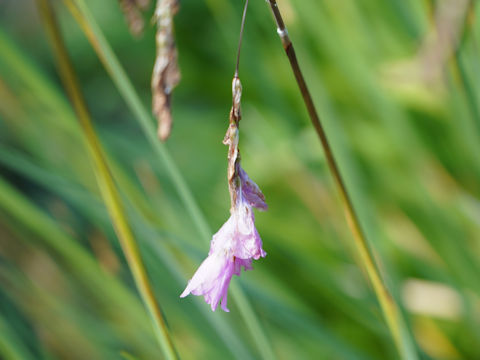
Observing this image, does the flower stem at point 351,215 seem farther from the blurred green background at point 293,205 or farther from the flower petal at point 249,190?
the blurred green background at point 293,205

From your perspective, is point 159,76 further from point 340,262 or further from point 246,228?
point 340,262

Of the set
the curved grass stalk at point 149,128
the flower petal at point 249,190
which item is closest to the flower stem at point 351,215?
the flower petal at point 249,190

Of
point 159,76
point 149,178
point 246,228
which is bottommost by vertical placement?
point 246,228

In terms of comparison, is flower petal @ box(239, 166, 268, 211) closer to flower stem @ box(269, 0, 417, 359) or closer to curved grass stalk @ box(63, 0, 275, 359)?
flower stem @ box(269, 0, 417, 359)

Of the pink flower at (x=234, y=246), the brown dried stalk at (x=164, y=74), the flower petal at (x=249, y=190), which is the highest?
the brown dried stalk at (x=164, y=74)

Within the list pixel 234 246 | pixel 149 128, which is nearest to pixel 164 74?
pixel 149 128

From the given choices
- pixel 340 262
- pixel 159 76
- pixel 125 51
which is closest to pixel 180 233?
pixel 340 262
